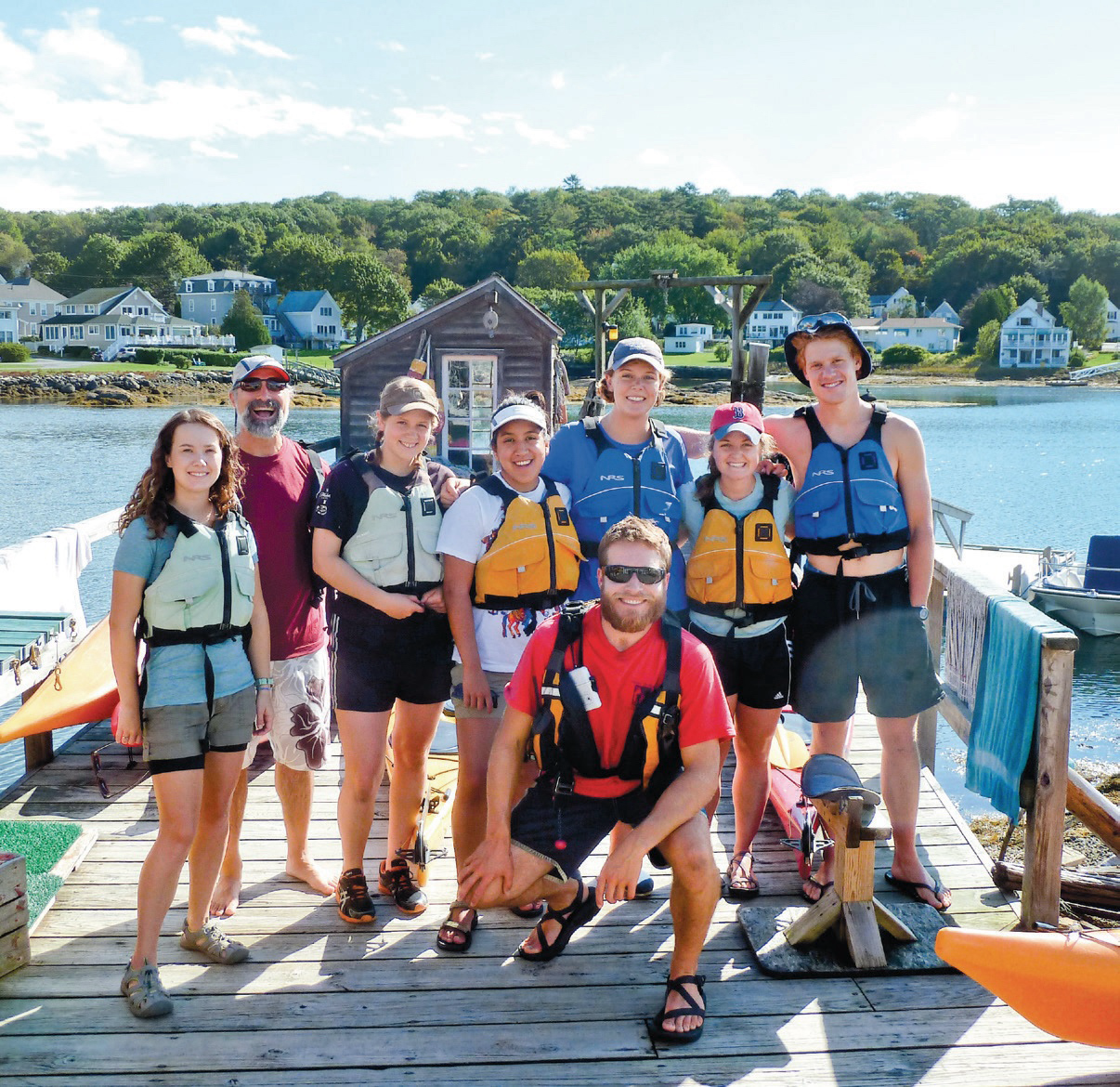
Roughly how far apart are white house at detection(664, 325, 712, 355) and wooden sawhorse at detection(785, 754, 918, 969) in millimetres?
98631

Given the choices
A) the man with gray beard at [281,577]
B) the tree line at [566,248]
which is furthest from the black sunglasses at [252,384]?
the tree line at [566,248]

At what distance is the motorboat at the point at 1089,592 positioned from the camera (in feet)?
50.8

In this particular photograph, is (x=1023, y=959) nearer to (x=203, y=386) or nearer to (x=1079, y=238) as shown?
(x=203, y=386)

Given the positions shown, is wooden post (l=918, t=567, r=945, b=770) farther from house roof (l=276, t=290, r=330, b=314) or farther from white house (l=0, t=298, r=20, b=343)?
white house (l=0, t=298, r=20, b=343)

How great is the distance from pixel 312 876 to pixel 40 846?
46.3 inches

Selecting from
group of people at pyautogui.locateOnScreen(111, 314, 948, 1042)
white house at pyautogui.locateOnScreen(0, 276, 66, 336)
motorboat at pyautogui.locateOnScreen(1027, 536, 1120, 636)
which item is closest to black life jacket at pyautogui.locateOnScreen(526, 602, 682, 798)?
group of people at pyautogui.locateOnScreen(111, 314, 948, 1042)

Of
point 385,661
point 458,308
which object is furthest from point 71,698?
point 458,308

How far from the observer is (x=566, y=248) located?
10925 centimetres

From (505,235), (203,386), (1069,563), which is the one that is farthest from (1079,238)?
(1069,563)

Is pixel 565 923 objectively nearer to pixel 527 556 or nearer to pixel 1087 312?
pixel 527 556

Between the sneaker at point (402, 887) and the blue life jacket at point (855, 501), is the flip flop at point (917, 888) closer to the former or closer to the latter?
the blue life jacket at point (855, 501)

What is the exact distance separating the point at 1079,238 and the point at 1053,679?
457 feet

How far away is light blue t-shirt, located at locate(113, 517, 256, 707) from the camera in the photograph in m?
2.74

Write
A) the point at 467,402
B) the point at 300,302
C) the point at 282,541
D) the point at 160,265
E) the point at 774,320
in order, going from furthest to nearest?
the point at 774,320 < the point at 160,265 < the point at 300,302 < the point at 467,402 < the point at 282,541
